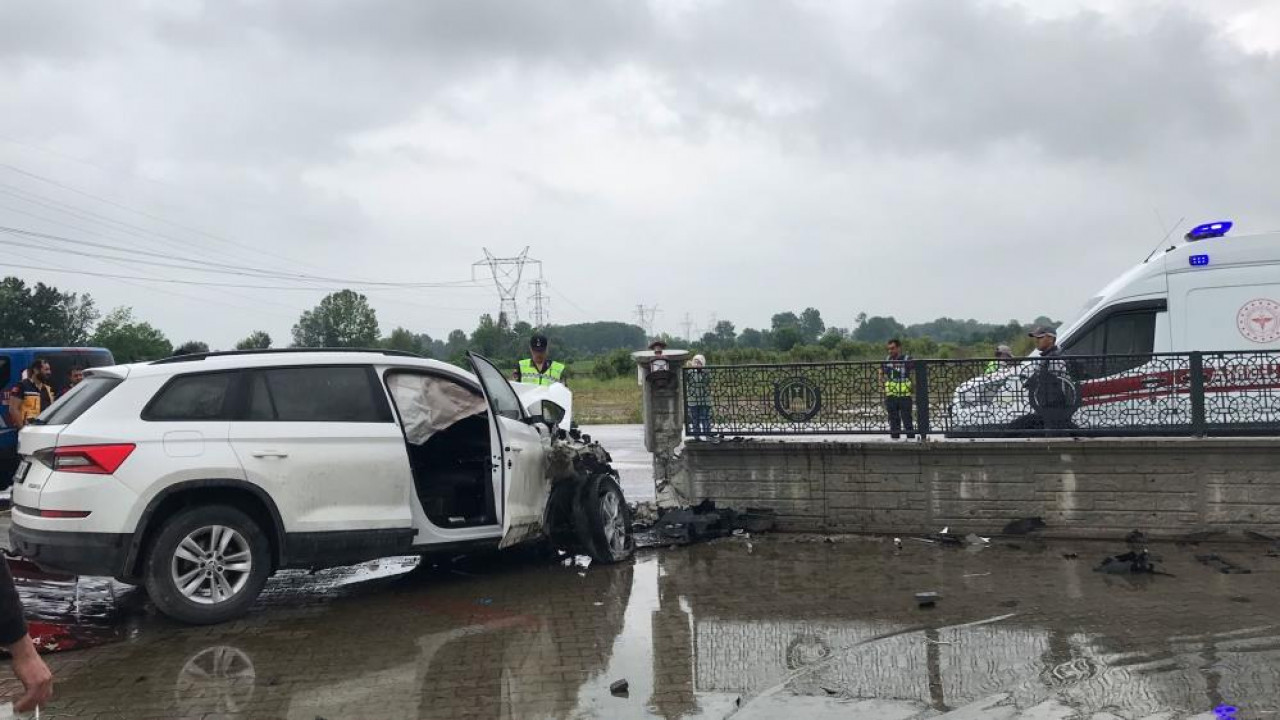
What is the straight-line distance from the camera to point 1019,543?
30.9 feet

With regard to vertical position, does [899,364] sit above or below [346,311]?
below

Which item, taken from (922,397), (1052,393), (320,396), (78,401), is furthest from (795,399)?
(78,401)

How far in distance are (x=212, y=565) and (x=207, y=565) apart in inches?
1.2

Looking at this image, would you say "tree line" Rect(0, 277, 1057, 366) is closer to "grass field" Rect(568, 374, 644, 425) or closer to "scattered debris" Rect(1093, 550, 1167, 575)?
"grass field" Rect(568, 374, 644, 425)

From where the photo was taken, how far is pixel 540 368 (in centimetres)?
1091

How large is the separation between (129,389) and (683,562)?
4.61m

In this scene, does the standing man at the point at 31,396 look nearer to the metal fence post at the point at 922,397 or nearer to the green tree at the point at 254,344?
the green tree at the point at 254,344

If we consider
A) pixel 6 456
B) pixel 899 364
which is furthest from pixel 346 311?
pixel 899 364

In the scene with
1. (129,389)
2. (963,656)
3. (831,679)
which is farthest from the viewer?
(129,389)

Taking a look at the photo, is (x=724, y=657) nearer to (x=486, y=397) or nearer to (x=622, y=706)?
(x=622, y=706)

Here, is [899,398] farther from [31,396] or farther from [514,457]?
[31,396]

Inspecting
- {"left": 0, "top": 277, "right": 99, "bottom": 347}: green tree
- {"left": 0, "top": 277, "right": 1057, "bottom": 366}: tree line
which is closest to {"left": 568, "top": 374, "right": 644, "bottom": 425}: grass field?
{"left": 0, "top": 277, "right": 1057, "bottom": 366}: tree line

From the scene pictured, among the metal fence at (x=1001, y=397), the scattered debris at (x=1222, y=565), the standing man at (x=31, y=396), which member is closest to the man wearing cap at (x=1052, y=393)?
the metal fence at (x=1001, y=397)

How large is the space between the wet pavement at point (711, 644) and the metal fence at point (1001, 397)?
50.5 inches
